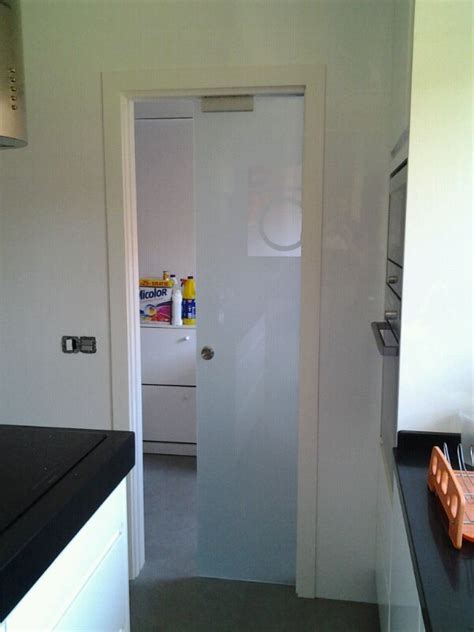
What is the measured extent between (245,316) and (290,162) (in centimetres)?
62

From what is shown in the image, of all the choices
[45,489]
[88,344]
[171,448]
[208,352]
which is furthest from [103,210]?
[171,448]

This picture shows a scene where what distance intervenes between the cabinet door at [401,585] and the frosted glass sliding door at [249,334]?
0.83 metres

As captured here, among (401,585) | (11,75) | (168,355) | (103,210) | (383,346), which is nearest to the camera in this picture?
(11,75)

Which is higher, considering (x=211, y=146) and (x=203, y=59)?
(x=203, y=59)

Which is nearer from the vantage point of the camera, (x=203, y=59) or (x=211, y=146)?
(x=203, y=59)

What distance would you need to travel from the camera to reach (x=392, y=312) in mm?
1897

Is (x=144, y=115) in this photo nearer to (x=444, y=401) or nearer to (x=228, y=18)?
(x=228, y=18)

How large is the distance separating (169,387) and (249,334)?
1.37 metres

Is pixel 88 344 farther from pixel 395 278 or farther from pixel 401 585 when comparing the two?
pixel 401 585

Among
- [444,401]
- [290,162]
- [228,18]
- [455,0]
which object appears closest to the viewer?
[455,0]

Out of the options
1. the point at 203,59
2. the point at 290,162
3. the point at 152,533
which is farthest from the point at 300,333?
the point at 152,533

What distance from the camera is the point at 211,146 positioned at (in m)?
2.35

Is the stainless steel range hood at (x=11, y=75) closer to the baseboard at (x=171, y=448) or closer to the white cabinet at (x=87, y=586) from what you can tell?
the white cabinet at (x=87, y=586)

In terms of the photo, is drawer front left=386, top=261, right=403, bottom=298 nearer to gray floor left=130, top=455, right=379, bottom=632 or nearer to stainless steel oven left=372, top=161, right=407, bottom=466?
stainless steel oven left=372, top=161, right=407, bottom=466
